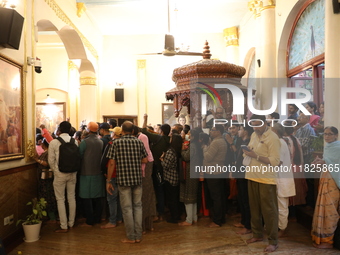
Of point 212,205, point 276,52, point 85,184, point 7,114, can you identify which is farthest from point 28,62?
point 276,52

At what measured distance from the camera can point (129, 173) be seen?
149 inches

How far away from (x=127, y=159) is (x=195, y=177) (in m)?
1.20

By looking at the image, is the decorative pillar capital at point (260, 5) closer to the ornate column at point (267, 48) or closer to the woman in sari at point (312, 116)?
the ornate column at point (267, 48)

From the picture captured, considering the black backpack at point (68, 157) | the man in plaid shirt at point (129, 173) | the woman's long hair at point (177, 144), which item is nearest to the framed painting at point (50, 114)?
the black backpack at point (68, 157)

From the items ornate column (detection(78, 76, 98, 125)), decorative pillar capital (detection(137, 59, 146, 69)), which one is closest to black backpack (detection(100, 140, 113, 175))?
ornate column (detection(78, 76, 98, 125))

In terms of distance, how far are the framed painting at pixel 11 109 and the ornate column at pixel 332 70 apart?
4.47 metres

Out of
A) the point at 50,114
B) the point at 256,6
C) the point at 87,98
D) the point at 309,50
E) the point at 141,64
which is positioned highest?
the point at 256,6

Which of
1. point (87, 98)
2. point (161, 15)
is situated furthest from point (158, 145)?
point (161, 15)

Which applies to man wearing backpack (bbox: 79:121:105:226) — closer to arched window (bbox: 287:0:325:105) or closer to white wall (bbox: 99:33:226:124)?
arched window (bbox: 287:0:325:105)

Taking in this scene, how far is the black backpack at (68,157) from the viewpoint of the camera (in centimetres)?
432

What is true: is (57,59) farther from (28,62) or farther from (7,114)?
(7,114)

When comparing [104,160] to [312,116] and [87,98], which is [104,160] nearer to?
[312,116]

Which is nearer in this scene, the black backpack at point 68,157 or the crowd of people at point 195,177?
the crowd of people at point 195,177

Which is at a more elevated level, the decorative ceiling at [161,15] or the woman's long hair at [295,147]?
the decorative ceiling at [161,15]
